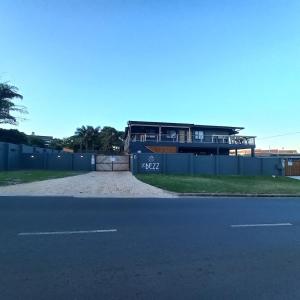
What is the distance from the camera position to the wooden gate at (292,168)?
32375 mm

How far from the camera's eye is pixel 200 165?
30.0 metres

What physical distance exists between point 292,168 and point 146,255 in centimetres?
3078

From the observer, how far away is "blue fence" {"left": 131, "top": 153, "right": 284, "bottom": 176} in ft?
97.5

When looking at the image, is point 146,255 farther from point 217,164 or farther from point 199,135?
point 199,135

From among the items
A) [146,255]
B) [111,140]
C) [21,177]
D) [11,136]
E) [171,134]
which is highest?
[111,140]

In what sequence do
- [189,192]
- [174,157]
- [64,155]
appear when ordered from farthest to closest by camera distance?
[64,155] → [174,157] → [189,192]

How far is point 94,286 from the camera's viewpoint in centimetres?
410

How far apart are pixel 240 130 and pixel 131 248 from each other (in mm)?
44500

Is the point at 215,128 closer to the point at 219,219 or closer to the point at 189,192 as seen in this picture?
the point at 189,192

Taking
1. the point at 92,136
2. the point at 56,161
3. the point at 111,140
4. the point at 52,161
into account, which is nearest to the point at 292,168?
the point at 56,161

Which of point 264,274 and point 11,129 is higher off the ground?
point 11,129

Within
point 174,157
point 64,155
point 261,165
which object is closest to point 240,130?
point 261,165

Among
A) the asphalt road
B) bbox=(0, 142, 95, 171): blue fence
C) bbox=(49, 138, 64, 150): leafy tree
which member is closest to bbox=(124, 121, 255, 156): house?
bbox=(0, 142, 95, 171): blue fence

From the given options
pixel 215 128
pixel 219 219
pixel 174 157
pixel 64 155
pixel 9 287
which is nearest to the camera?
pixel 9 287
